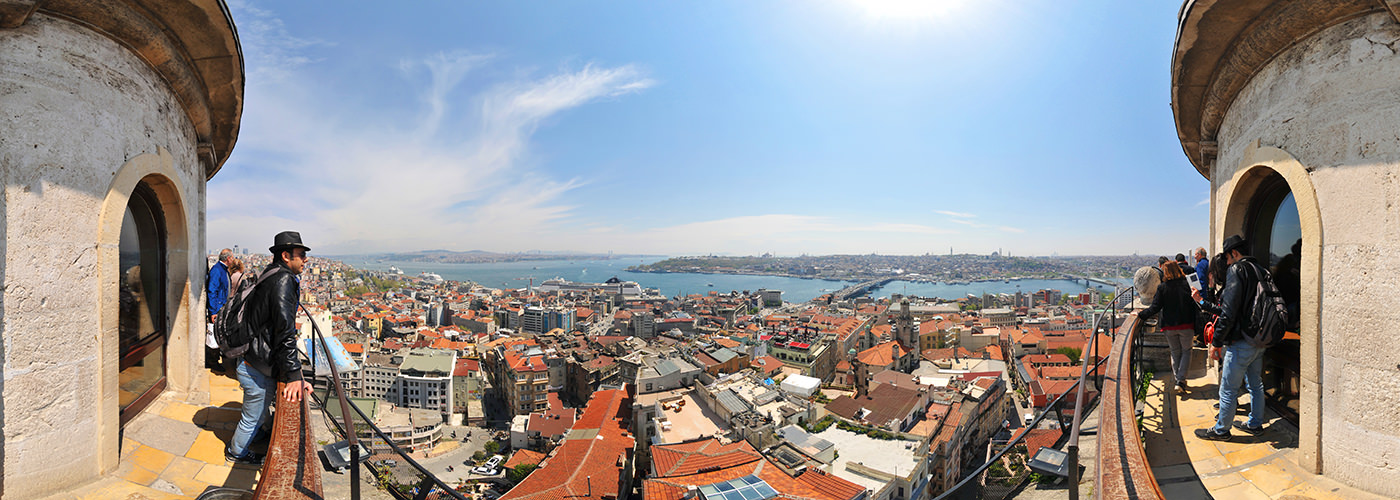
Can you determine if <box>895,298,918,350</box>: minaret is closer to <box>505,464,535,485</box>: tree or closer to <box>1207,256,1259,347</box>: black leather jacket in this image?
<box>505,464,535,485</box>: tree

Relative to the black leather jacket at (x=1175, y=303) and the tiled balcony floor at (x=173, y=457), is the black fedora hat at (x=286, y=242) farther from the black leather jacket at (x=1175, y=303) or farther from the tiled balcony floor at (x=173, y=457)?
the black leather jacket at (x=1175, y=303)

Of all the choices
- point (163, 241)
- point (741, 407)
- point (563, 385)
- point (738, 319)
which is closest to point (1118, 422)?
point (163, 241)

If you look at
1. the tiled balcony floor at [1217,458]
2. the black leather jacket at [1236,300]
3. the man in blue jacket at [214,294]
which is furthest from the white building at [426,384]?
the black leather jacket at [1236,300]

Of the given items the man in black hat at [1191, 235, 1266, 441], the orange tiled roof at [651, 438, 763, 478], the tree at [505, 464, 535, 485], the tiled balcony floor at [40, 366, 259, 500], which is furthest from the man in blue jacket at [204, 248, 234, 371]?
the tree at [505, 464, 535, 485]

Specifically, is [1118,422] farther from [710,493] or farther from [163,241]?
[710,493]

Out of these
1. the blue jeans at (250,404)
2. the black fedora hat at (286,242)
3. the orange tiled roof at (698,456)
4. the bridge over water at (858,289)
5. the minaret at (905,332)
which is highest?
the black fedora hat at (286,242)

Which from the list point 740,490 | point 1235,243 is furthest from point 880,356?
point 1235,243
